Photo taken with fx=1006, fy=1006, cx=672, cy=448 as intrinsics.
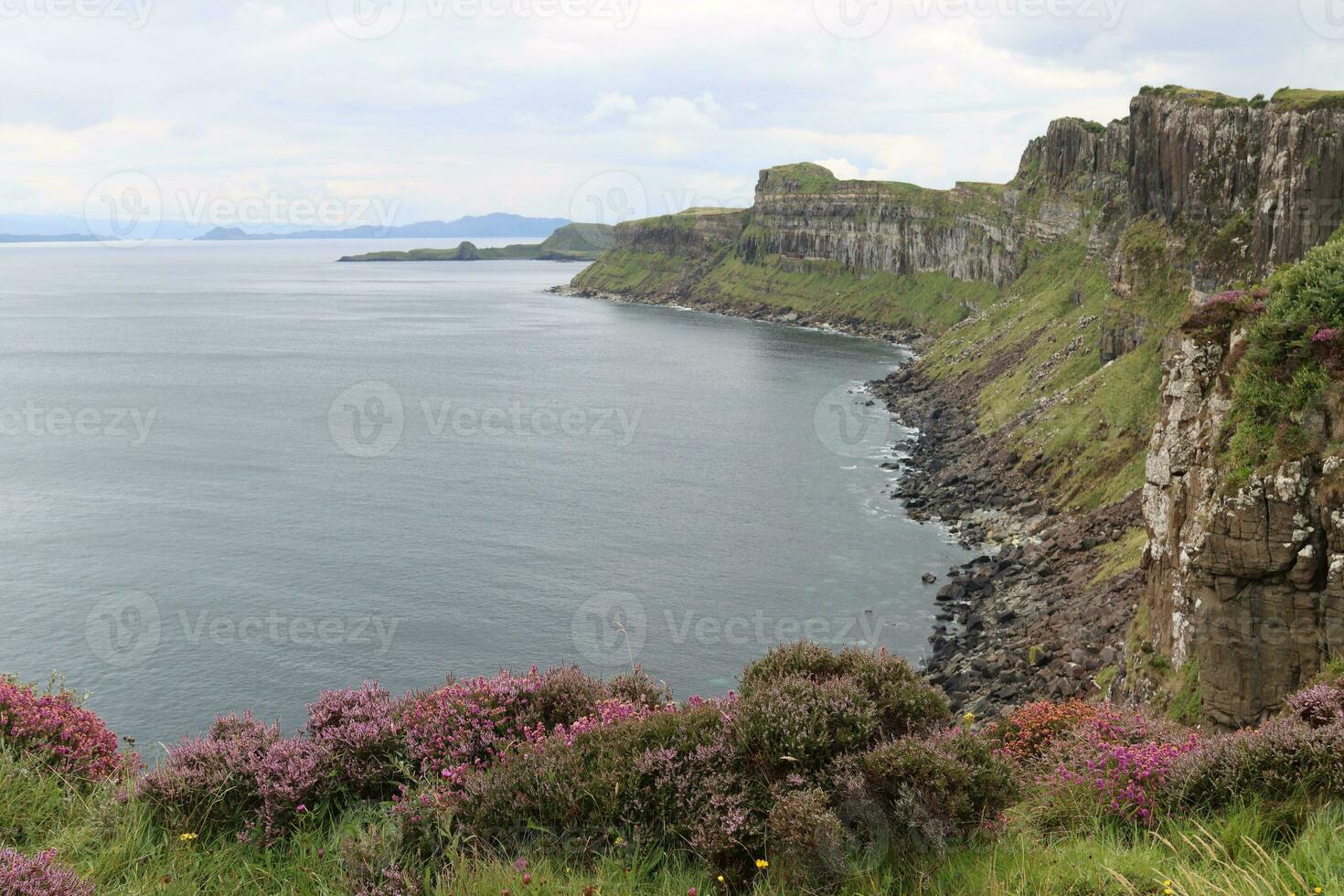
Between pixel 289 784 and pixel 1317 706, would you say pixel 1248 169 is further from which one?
pixel 289 784

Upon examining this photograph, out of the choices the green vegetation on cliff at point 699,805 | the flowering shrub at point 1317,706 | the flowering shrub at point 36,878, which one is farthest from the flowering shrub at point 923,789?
the flowering shrub at point 36,878

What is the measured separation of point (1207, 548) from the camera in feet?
90.4

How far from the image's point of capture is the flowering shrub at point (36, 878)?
33.8ft

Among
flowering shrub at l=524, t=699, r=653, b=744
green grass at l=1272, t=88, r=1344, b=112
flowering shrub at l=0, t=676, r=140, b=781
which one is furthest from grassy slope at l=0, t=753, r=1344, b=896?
green grass at l=1272, t=88, r=1344, b=112

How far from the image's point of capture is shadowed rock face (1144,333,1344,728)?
83.6 feet

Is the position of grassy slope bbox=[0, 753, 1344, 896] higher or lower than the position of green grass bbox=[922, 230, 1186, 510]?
lower

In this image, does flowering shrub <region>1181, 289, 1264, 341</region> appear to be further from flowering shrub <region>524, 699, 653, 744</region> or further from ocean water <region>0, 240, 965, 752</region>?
ocean water <region>0, 240, 965, 752</region>

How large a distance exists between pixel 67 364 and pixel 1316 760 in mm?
183287

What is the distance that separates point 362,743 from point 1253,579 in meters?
23.5

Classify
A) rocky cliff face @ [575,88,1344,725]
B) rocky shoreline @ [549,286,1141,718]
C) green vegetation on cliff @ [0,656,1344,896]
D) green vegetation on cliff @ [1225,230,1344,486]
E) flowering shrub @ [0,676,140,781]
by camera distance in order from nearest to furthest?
green vegetation on cliff @ [0,656,1344,896] → flowering shrub @ [0,676,140,781] → green vegetation on cliff @ [1225,230,1344,486] → rocky cliff face @ [575,88,1344,725] → rocky shoreline @ [549,286,1141,718]

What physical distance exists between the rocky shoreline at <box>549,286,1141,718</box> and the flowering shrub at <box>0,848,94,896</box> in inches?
1280

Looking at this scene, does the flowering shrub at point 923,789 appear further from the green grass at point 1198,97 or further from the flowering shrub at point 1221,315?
the green grass at point 1198,97

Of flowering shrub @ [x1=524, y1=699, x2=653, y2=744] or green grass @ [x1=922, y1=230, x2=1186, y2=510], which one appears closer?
flowering shrub @ [x1=524, y1=699, x2=653, y2=744]

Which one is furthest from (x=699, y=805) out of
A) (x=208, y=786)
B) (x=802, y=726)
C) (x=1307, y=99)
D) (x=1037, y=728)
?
(x=1307, y=99)
